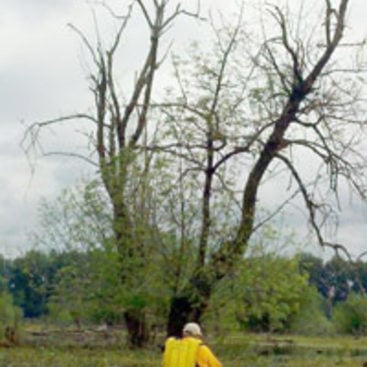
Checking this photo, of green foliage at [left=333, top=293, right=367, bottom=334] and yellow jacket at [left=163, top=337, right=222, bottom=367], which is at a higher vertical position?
green foliage at [left=333, top=293, right=367, bottom=334]

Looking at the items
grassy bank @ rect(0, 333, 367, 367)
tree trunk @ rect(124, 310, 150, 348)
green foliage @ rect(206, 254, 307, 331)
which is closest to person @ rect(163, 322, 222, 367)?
grassy bank @ rect(0, 333, 367, 367)

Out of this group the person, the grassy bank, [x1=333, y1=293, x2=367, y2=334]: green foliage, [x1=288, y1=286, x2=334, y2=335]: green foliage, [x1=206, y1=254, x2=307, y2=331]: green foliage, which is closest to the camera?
the person

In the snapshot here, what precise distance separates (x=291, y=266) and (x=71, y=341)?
Answer: 8.32 m

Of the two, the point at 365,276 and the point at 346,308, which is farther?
the point at 346,308

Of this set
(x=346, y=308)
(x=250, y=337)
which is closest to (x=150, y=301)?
(x=250, y=337)

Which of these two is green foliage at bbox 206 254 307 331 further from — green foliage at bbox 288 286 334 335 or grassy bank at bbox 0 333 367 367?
green foliage at bbox 288 286 334 335

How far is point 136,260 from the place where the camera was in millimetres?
26078

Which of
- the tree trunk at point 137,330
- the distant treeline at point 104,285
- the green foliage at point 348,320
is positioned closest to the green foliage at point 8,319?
the distant treeline at point 104,285

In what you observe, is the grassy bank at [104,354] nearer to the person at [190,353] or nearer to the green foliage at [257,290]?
the green foliage at [257,290]

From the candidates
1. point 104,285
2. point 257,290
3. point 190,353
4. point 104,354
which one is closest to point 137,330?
point 104,285

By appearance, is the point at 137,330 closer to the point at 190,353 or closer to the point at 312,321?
the point at 190,353

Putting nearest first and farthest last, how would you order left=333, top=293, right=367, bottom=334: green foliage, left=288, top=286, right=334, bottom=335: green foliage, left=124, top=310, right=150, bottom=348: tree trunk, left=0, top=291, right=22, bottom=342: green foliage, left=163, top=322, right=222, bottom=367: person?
1. left=163, top=322, right=222, bottom=367: person
2. left=124, top=310, right=150, bottom=348: tree trunk
3. left=0, top=291, right=22, bottom=342: green foliage
4. left=288, top=286, right=334, bottom=335: green foliage
5. left=333, top=293, right=367, bottom=334: green foliage

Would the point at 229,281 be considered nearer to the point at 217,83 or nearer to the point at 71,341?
the point at 217,83

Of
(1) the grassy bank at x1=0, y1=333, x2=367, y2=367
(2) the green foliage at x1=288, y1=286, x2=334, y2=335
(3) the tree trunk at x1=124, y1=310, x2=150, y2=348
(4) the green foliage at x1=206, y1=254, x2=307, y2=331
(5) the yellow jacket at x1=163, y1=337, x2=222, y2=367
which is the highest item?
(2) the green foliage at x1=288, y1=286, x2=334, y2=335
